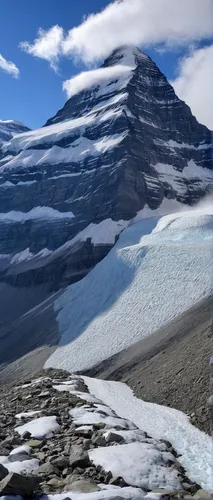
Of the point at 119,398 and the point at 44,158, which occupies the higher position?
the point at 44,158

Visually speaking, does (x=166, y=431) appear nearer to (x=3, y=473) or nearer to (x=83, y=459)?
(x=83, y=459)

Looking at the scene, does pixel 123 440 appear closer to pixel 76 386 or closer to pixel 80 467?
pixel 80 467

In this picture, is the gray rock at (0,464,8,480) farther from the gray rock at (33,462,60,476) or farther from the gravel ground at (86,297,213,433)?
the gravel ground at (86,297,213,433)

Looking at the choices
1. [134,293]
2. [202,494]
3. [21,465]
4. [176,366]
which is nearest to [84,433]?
[21,465]

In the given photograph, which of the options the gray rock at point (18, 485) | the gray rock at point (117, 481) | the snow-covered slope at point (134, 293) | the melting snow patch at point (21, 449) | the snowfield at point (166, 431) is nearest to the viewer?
the gray rock at point (18, 485)

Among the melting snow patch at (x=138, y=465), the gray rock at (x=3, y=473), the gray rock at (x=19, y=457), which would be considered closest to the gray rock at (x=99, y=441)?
the melting snow patch at (x=138, y=465)

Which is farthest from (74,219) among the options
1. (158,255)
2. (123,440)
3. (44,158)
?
(123,440)

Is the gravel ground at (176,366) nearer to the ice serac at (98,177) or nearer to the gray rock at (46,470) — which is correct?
the gray rock at (46,470)

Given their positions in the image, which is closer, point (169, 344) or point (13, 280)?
point (169, 344)
